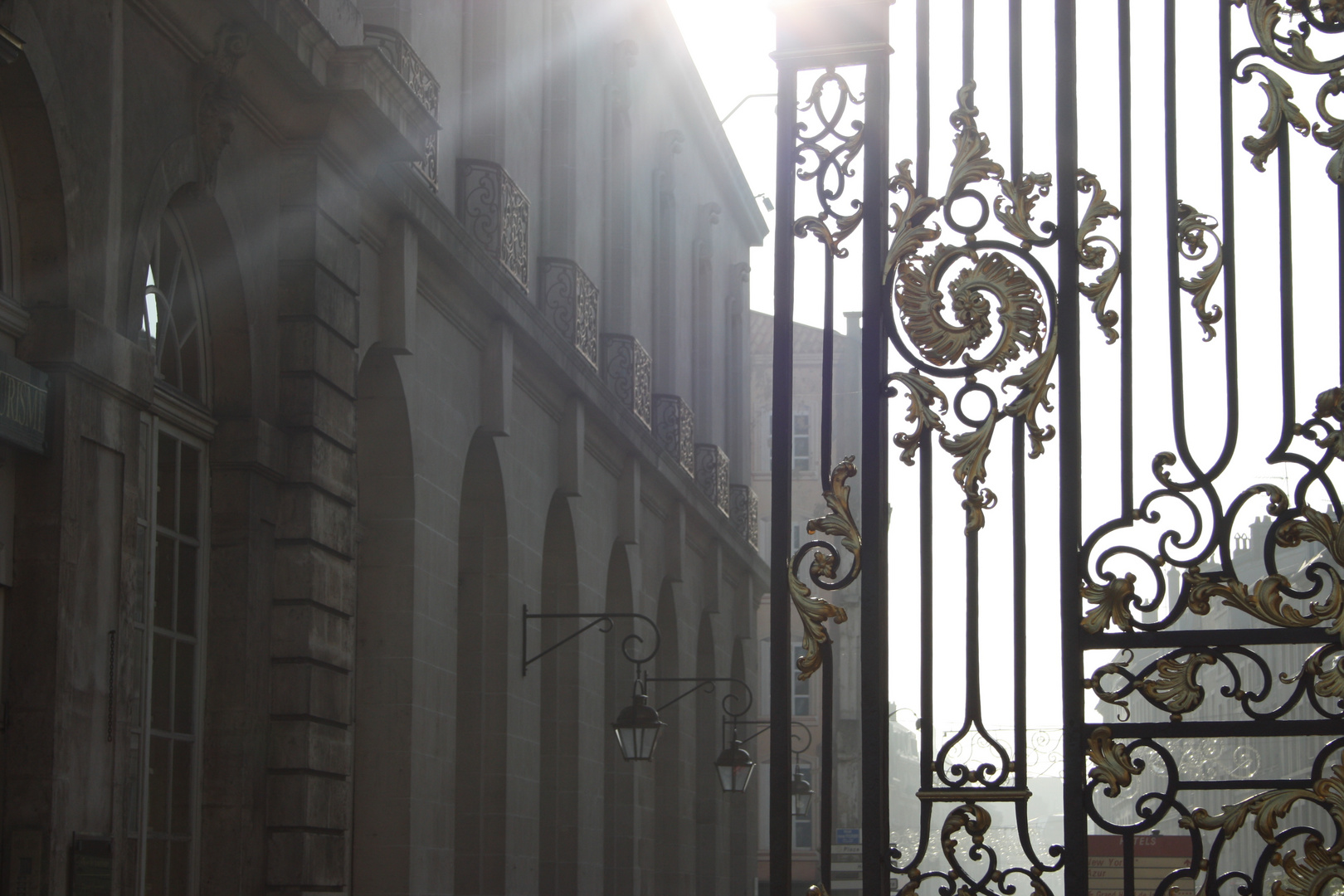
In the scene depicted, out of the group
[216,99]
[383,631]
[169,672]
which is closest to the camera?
[169,672]

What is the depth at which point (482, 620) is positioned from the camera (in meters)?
14.9

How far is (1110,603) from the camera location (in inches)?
181

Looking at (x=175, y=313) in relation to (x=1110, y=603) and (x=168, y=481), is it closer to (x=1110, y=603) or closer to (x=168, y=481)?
(x=168, y=481)

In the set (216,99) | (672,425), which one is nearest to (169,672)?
(216,99)

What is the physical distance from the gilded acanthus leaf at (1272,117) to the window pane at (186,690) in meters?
6.40

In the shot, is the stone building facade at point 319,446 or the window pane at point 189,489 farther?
the window pane at point 189,489

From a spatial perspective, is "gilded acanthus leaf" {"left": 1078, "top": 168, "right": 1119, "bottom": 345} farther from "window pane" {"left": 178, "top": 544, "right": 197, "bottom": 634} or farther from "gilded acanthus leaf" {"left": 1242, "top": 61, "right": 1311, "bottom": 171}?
"window pane" {"left": 178, "top": 544, "right": 197, "bottom": 634}

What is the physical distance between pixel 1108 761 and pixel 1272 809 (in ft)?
1.41

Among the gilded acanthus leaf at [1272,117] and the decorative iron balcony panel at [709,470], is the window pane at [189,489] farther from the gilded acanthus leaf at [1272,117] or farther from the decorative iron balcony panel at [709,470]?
the decorative iron balcony panel at [709,470]

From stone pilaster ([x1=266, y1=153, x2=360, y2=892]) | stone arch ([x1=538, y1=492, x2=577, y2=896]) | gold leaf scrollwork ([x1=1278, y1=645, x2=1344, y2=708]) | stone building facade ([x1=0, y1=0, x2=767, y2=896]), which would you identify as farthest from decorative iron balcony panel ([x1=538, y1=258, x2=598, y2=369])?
gold leaf scrollwork ([x1=1278, y1=645, x2=1344, y2=708])

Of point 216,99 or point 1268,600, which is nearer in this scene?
point 1268,600

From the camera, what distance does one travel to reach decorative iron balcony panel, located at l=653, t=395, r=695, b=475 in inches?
910

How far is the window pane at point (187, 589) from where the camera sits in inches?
372

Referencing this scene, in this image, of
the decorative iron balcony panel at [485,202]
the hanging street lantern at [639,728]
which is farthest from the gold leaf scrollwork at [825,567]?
the decorative iron balcony panel at [485,202]
